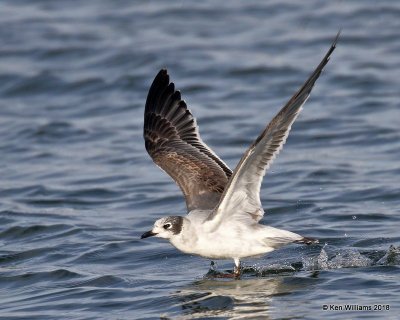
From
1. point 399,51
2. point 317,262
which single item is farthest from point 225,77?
point 317,262

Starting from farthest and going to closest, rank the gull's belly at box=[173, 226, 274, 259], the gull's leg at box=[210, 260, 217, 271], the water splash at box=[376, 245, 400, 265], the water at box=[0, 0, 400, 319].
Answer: the gull's leg at box=[210, 260, 217, 271] < the water splash at box=[376, 245, 400, 265] < the water at box=[0, 0, 400, 319] < the gull's belly at box=[173, 226, 274, 259]

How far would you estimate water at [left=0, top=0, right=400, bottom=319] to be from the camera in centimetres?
962

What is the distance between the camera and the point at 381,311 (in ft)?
28.1

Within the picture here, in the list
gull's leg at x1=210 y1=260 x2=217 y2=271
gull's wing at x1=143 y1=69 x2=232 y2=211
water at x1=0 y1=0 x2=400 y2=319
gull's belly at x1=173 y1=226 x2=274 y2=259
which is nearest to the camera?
gull's belly at x1=173 y1=226 x2=274 y2=259

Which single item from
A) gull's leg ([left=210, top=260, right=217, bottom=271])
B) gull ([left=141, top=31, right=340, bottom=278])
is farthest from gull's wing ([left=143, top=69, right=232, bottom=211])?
gull's leg ([left=210, top=260, right=217, bottom=271])

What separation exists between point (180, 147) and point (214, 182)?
85cm

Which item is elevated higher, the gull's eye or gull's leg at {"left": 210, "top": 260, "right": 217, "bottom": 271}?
the gull's eye

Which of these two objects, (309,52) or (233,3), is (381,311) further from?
(233,3)

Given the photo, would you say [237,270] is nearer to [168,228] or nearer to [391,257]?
[168,228]

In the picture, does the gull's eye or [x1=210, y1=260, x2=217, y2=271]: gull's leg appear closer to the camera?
the gull's eye

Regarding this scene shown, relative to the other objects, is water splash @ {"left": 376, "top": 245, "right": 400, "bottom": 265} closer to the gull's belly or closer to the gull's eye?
the gull's belly

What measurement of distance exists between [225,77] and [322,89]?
2013 mm

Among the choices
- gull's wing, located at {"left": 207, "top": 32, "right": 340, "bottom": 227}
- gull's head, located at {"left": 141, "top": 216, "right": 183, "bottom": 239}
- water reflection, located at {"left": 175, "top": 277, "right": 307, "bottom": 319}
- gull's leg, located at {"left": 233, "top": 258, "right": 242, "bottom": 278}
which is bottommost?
water reflection, located at {"left": 175, "top": 277, "right": 307, "bottom": 319}

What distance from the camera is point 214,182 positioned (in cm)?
1043
